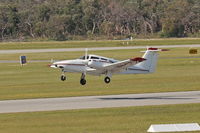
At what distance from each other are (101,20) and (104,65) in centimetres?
11646

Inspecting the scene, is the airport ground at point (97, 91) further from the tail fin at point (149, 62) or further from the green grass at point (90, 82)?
the tail fin at point (149, 62)

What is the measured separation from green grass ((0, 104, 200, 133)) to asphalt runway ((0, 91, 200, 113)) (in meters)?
1.98

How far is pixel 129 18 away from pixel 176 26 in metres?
17.4

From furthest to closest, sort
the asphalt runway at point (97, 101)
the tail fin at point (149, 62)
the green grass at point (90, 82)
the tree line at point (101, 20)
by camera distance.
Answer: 1. the tree line at point (101, 20)
2. the green grass at point (90, 82)
3. the tail fin at point (149, 62)
4. the asphalt runway at point (97, 101)

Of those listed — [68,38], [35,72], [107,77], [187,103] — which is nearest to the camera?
[187,103]

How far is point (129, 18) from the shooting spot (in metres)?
161

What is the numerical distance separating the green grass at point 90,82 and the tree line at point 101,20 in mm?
67697

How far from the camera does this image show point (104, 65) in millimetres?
46594

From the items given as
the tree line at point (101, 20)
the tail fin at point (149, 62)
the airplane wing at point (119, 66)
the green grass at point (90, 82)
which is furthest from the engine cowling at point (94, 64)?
the tree line at point (101, 20)

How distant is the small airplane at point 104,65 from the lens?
150ft

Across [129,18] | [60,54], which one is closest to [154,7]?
[129,18]

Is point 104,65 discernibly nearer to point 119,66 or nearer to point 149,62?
point 119,66

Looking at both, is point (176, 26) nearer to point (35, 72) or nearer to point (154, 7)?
point (154, 7)

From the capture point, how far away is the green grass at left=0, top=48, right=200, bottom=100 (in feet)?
165
